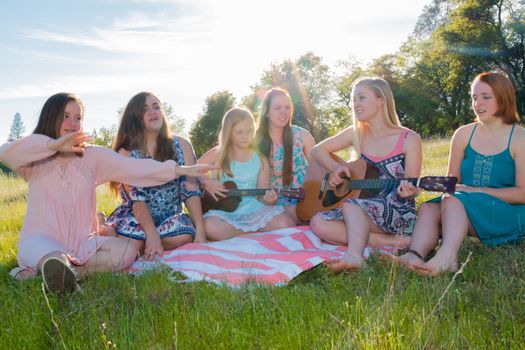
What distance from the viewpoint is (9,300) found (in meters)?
3.14

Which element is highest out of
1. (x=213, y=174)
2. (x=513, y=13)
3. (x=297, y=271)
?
(x=513, y=13)

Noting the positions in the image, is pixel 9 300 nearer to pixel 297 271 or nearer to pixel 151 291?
pixel 151 291

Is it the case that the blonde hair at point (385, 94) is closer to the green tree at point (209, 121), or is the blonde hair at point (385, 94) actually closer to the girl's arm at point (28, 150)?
the girl's arm at point (28, 150)

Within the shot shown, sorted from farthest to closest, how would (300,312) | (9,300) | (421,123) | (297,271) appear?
(421,123)
(297,271)
(9,300)
(300,312)

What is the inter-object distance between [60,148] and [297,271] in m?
1.97

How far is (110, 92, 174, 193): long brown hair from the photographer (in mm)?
4984

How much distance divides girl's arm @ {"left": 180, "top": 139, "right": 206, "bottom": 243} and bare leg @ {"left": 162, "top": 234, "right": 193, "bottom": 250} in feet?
0.34

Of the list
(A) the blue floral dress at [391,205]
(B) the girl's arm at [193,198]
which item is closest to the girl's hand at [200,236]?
(B) the girl's arm at [193,198]

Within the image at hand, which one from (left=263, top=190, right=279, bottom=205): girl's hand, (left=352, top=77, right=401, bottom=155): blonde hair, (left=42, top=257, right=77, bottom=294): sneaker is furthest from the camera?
(left=263, top=190, right=279, bottom=205): girl's hand

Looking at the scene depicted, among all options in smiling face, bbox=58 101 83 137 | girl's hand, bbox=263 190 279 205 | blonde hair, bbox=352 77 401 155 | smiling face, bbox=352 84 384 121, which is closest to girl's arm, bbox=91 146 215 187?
smiling face, bbox=58 101 83 137

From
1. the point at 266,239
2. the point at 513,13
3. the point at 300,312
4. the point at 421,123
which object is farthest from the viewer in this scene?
the point at 421,123

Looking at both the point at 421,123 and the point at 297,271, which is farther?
the point at 421,123

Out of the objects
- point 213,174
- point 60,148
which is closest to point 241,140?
point 213,174

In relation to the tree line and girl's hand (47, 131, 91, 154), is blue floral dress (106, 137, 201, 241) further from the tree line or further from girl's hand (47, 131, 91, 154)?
the tree line
